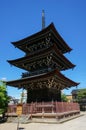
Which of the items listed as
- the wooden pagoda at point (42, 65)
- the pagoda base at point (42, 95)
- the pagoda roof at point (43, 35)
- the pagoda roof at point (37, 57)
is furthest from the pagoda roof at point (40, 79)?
the pagoda roof at point (43, 35)

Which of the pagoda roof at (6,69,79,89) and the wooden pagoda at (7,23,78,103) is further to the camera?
the wooden pagoda at (7,23,78,103)

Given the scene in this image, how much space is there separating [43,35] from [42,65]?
4.80 metres

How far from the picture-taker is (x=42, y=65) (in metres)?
26.0

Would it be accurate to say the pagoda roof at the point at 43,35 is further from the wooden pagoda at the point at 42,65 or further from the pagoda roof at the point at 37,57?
the pagoda roof at the point at 37,57

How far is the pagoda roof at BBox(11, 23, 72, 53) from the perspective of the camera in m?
25.5

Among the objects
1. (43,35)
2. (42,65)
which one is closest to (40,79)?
(42,65)

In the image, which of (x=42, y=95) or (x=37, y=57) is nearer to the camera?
(x=42, y=95)

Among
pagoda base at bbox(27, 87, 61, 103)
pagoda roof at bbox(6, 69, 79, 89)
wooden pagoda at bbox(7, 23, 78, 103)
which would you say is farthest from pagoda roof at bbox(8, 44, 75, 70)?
pagoda base at bbox(27, 87, 61, 103)

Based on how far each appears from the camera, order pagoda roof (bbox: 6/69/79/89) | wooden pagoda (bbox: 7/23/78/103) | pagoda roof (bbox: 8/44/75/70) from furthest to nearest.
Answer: pagoda roof (bbox: 8/44/75/70), wooden pagoda (bbox: 7/23/78/103), pagoda roof (bbox: 6/69/79/89)

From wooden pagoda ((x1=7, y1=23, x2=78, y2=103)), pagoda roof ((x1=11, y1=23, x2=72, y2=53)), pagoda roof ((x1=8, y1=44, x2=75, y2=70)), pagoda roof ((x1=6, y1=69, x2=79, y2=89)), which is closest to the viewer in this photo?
pagoda roof ((x1=6, y1=69, x2=79, y2=89))

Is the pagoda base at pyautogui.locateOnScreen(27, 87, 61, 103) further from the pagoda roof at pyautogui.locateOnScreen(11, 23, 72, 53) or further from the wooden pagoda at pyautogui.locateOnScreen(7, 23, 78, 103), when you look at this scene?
the pagoda roof at pyautogui.locateOnScreen(11, 23, 72, 53)

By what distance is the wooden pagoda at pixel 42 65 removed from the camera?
2369 centimetres

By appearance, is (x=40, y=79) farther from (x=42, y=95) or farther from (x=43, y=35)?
(x=43, y=35)

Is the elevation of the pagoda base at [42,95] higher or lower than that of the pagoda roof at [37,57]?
lower
